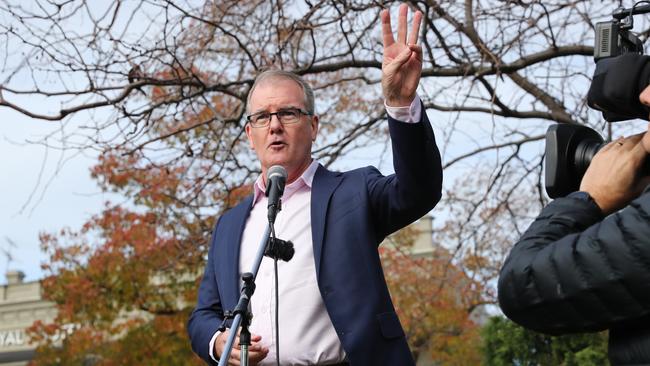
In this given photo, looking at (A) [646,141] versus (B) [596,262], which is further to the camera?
(A) [646,141]

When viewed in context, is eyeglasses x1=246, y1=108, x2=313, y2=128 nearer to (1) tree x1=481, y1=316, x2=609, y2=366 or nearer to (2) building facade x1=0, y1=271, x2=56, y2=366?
(1) tree x1=481, y1=316, x2=609, y2=366

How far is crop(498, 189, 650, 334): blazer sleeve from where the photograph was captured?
201cm

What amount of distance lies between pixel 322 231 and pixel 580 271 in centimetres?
171

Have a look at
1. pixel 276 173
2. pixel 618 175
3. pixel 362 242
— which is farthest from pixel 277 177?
pixel 618 175

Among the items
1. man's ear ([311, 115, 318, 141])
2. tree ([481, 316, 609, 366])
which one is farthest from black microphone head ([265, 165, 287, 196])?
tree ([481, 316, 609, 366])

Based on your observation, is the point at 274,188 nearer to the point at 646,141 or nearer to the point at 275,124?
the point at 275,124

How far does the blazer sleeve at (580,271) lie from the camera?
2.01m

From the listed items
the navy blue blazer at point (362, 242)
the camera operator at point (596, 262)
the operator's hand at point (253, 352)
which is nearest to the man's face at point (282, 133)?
the navy blue blazer at point (362, 242)

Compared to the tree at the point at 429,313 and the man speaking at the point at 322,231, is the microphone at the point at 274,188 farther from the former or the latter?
the tree at the point at 429,313

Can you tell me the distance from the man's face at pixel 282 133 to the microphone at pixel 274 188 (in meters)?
0.38

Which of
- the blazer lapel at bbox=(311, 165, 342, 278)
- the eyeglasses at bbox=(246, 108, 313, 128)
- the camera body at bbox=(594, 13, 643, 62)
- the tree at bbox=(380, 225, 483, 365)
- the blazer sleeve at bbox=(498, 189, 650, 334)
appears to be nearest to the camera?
the blazer sleeve at bbox=(498, 189, 650, 334)

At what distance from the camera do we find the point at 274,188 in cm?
342

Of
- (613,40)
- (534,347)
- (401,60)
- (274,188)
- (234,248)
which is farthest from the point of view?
(534,347)

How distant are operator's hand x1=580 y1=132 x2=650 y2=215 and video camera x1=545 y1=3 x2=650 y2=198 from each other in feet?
0.13
